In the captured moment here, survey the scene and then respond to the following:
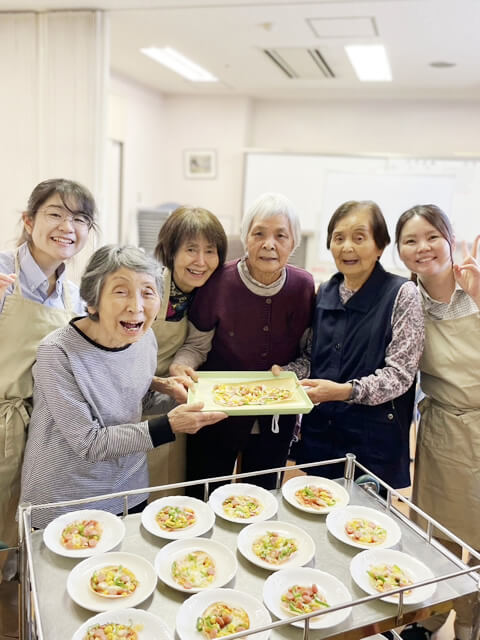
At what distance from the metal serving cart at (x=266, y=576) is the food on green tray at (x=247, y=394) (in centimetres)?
33

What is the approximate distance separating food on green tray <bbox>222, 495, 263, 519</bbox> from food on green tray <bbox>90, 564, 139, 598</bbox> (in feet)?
0.90

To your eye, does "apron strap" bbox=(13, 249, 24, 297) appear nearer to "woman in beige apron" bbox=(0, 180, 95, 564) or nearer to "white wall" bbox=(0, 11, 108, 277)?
"woman in beige apron" bbox=(0, 180, 95, 564)

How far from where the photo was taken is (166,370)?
70.2 inches

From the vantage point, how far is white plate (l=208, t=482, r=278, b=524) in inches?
46.7

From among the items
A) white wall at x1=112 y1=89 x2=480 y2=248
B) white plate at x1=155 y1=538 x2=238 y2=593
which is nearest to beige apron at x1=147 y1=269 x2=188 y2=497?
white plate at x1=155 y1=538 x2=238 y2=593

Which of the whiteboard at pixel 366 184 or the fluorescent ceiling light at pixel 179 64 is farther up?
the fluorescent ceiling light at pixel 179 64

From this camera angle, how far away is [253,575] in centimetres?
102

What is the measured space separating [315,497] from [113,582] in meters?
0.50

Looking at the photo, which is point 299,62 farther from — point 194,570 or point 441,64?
point 194,570

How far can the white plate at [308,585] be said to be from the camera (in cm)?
91

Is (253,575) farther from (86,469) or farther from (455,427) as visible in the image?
(455,427)

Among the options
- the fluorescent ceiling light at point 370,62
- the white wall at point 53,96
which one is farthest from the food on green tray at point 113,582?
the fluorescent ceiling light at point 370,62

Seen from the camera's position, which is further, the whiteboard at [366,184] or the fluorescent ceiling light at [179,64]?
the whiteboard at [366,184]

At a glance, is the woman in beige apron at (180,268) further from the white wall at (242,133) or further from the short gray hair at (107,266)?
the white wall at (242,133)
